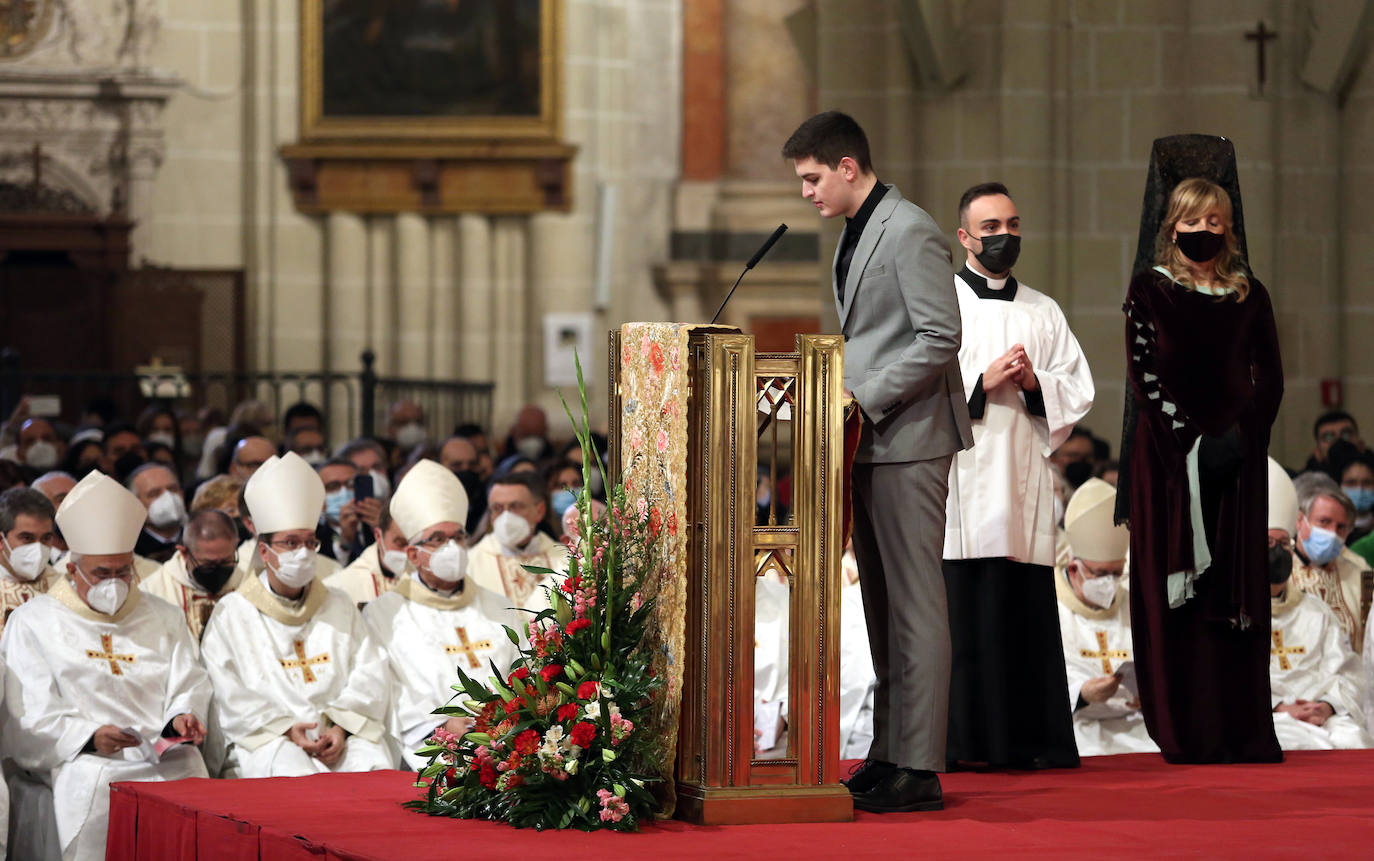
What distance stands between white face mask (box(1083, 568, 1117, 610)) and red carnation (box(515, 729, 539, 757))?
11.4 ft

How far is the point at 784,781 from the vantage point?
15.2ft

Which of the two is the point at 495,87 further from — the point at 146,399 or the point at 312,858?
the point at 312,858

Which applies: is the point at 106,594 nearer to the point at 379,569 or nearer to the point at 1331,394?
the point at 379,569

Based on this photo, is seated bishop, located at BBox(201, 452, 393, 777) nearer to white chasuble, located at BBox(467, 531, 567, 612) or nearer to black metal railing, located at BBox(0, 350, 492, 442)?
white chasuble, located at BBox(467, 531, 567, 612)

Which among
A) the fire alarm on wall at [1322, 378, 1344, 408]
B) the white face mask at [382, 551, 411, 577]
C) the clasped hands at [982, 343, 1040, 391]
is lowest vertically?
the white face mask at [382, 551, 411, 577]

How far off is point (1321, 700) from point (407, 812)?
13.0 feet

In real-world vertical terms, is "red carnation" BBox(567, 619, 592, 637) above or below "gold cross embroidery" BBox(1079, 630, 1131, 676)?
above

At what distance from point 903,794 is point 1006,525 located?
1.14 metres

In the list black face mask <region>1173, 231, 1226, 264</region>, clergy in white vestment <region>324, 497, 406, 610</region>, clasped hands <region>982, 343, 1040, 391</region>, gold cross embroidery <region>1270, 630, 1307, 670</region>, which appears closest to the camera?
clasped hands <region>982, 343, 1040, 391</region>

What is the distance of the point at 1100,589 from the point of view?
24.9ft

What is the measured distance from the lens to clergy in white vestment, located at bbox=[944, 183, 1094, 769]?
5672mm

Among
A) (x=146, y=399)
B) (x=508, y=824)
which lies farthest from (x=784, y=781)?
(x=146, y=399)

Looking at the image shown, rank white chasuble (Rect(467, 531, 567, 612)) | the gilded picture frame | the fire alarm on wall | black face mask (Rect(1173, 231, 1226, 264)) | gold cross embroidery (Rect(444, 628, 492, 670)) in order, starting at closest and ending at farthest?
black face mask (Rect(1173, 231, 1226, 264)), gold cross embroidery (Rect(444, 628, 492, 670)), white chasuble (Rect(467, 531, 567, 612)), the fire alarm on wall, the gilded picture frame

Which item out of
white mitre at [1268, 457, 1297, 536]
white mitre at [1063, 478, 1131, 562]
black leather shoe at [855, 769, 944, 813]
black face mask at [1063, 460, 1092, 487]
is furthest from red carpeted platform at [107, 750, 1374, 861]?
black face mask at [1063, 460, 1092, 487]
